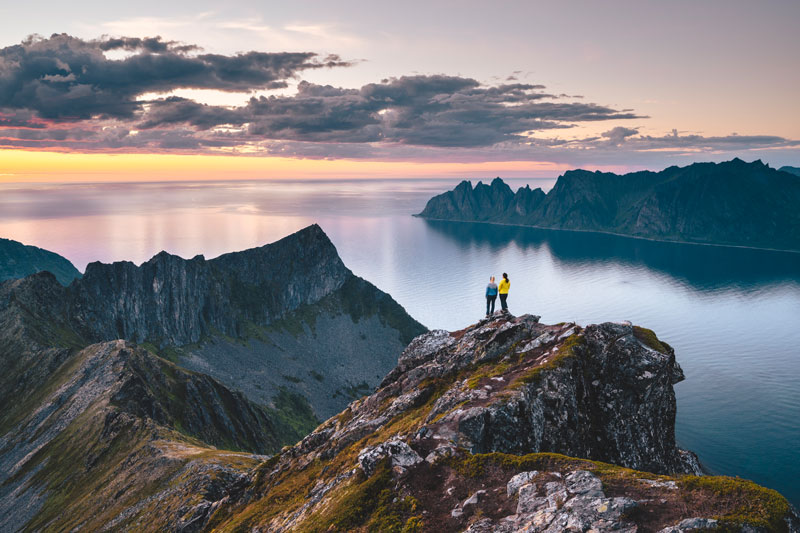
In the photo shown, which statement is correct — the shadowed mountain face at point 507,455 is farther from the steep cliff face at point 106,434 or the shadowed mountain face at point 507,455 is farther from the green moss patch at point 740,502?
the steep cliff face at point 106,434

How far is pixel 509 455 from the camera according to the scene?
2662 cm

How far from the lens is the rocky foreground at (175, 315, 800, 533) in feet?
66.4

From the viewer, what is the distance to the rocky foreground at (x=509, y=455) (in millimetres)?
20234

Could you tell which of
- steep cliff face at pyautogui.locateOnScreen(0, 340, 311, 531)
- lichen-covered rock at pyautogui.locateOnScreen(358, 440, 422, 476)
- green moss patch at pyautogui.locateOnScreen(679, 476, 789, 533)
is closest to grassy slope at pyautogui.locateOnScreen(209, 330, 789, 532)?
green moss patch at pyautogui.locateOnScreen(679, 476, 789, 533)

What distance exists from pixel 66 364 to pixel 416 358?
134 metres

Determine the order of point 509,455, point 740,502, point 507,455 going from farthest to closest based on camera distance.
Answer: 1. point 507,455
2. point 509,455
3. point 740,502

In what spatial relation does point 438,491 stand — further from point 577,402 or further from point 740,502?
point 577,402

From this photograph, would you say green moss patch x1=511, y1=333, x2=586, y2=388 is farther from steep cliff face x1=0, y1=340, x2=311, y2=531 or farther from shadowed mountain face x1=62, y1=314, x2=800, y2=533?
steep cliff face x1=0, y1=340, x2=311, y2=531

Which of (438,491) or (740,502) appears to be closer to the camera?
(740,502)

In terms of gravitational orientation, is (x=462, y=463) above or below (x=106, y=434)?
above

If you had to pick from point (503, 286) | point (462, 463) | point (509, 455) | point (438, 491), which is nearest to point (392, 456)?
point (438, 491)

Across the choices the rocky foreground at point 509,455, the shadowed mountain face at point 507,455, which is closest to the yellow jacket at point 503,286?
the shadowed mountain face at point 507,455

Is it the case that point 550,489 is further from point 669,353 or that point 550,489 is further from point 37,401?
point 37,401

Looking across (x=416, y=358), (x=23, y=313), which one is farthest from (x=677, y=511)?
(x=23, y=313)
